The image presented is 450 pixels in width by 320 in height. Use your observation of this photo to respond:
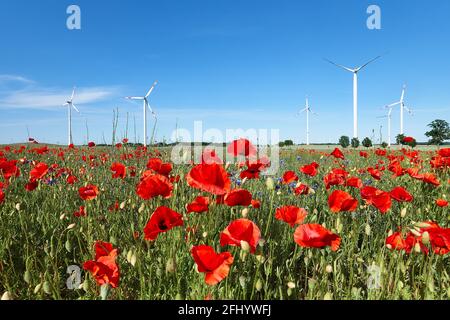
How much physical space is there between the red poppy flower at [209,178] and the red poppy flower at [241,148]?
76 cm

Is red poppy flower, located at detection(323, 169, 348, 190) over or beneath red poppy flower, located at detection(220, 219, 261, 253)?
over

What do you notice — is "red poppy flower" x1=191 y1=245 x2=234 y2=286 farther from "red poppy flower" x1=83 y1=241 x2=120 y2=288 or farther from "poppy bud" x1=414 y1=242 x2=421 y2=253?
"poppy bud" x1=414 y1=242 x2=421 y2=253

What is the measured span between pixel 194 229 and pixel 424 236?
1.29 metres

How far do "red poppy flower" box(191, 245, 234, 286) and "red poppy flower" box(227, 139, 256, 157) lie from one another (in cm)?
121

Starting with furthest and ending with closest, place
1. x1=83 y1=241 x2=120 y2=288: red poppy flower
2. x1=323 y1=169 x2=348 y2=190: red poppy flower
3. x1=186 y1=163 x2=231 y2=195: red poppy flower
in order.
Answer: x1=323 y1=169 x2=348 y2=190: red poppy flower, x1=186 y1=163 x2=231 y2=195: red poppy flower, x1=83 y1=241 x2=120 y2=288: red poppy flower

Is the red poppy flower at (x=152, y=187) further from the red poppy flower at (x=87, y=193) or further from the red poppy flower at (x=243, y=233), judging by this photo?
the red poppy flower at (x=87, y=193)

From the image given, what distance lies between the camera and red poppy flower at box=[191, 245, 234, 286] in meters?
1.41

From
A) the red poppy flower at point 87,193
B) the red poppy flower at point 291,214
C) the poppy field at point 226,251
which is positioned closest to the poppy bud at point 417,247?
the poppy field at point 226,251

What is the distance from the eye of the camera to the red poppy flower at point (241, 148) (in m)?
2.57

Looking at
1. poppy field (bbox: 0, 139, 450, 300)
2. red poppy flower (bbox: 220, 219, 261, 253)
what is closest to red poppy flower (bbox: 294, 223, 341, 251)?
poppy field (bbox: 0, 139, 450, 300)

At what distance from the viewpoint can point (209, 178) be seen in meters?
1.81
